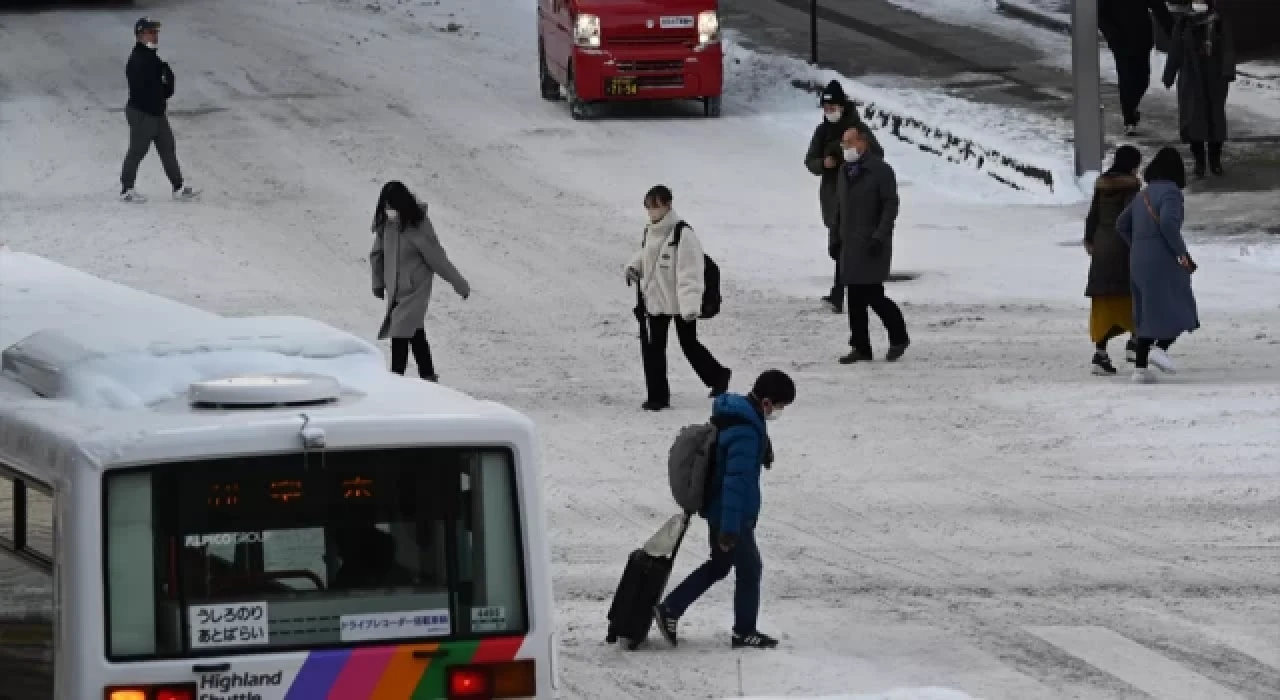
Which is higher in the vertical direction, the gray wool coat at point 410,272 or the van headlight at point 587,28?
the van headlight at point 587,28

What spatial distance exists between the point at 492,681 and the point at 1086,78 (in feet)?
55.5

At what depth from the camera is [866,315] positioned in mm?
17734

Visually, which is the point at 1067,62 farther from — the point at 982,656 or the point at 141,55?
the point at 982,656

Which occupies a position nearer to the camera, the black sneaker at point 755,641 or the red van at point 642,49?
the black sneaker at point 755,641

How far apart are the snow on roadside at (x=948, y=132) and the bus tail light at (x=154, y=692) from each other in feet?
57.8

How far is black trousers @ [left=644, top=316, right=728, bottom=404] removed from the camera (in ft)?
54.1

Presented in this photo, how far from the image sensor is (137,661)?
7.58 m

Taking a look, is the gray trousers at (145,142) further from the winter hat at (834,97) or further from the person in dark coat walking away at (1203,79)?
the person in dark coat walking away at (1203,79)

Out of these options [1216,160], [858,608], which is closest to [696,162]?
[1216,160]

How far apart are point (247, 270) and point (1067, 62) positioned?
12473 millimetres

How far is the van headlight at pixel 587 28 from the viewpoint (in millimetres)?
27562

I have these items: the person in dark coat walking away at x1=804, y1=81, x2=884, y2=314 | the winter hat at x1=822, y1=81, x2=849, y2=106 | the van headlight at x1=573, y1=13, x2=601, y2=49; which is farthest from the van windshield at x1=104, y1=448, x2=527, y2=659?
the van headlight at x1=573, y1=13, x2=601, y2=49

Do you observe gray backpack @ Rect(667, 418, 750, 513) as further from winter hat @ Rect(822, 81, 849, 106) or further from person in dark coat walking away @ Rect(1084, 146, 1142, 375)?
winter hat @ Rect(822, 81, 849, 106)

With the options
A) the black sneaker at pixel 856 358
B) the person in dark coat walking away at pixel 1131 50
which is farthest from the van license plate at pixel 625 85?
the black sneaker at pixel 856 358
